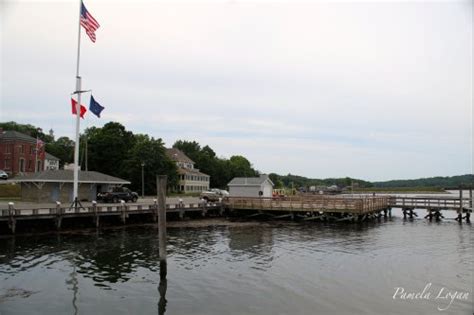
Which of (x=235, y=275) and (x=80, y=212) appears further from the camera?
(x=80, y=212)

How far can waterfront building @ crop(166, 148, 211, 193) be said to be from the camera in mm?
88500

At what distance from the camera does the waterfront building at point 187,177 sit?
8850cm

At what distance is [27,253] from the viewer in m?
21.5

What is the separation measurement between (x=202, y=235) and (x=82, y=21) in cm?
1850

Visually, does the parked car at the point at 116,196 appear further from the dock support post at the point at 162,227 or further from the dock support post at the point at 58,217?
the dock support post at the point at 162,227

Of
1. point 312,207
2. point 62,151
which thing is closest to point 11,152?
point 62,151

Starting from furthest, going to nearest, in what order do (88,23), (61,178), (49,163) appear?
(49,163) → (61,178) → (88,23)

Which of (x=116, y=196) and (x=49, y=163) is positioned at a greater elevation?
(x=49, y=163)

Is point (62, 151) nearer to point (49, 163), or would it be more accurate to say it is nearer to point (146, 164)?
point (49, 163)

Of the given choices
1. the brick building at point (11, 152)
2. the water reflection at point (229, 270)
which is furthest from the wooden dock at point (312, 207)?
the brick building at point (11, 152)

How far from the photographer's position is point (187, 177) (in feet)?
294

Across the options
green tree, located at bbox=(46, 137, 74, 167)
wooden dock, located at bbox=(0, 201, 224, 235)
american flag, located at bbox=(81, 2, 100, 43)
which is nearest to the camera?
wooden dock, located at bbox=(0, 201, 224, 235)
